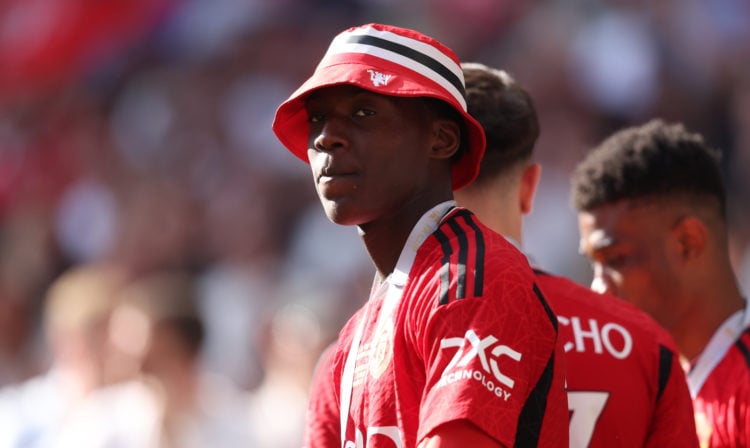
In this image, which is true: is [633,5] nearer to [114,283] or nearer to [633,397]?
[114,283]

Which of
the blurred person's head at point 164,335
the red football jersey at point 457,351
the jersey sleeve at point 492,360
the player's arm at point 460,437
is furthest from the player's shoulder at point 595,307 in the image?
the blurred person's head at point 164,335

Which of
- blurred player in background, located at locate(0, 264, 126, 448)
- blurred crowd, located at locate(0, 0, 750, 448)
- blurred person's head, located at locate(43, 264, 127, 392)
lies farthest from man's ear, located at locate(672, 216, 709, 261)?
blurred person's head, located at locate(43, 264, 127, 392)

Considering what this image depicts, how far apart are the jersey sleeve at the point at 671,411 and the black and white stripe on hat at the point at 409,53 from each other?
3.15 feet

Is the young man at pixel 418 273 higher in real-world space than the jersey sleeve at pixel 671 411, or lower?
higher

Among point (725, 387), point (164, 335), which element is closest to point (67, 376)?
point (164, 335)

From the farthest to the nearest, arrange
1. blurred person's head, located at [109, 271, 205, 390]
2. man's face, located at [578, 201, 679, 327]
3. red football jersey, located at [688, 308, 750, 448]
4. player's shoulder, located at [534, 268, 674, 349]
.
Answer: blurred person's head, located at [109, 271, 205, 390], man's face, located at [578, 201, 679, 327], red football jersey, located at [688, 308, 750, 448], player's shoulder, located at [534, 268, 674, 349]

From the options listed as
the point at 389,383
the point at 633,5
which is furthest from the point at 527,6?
the point at 389,383

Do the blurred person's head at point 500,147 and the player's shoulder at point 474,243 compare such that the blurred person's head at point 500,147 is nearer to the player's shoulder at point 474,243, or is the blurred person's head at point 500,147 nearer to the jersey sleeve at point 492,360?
the player's shoulder at point 474,243

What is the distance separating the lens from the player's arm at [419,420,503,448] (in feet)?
7.86

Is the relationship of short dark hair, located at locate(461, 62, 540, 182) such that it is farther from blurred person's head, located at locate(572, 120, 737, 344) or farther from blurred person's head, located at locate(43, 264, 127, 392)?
blurred person's head, located at locate(43, 264, 127, 392)

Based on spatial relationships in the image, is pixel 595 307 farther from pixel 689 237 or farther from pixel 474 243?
pixel 474 243

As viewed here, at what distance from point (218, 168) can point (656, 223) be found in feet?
22.6

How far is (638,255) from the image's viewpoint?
3947 mm

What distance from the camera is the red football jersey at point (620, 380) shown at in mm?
3211
